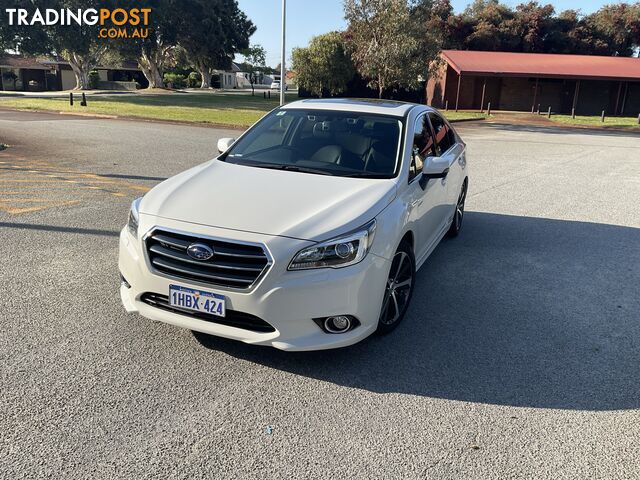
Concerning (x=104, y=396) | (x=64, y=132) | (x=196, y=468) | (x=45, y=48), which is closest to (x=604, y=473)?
(x=196, y=468)

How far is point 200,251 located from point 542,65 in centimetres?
4280

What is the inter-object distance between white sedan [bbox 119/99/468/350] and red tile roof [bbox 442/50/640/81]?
120 ft

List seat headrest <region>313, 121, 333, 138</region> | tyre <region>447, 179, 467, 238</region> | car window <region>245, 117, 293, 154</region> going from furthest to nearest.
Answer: tyre <region>447, 179, 467, 238</region>
car window <region>245, 117, 293, 154</region>
seat headrest <region>313, 121, 333, 138</region>

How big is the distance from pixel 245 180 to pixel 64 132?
1562 centimetres

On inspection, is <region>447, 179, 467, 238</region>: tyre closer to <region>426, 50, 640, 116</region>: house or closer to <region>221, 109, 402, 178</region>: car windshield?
<region>221, 109, 402, 178</region>: car windshield

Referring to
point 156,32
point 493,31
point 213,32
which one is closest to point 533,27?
point 493,31

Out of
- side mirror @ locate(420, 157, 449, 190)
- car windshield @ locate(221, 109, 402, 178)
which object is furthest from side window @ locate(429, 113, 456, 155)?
side mirror @ locate(420, 157, 449, 190)

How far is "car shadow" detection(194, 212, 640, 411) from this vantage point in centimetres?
343

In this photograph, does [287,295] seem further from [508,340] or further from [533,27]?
[533,27]

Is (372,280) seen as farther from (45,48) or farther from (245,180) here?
(45,48)

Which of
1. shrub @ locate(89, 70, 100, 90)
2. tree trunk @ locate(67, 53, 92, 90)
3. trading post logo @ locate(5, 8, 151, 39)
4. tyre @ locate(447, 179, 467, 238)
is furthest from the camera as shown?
shrub @ locate(89, 70, 100, 90)

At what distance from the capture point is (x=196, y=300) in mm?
3318

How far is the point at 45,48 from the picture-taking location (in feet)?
A: 162

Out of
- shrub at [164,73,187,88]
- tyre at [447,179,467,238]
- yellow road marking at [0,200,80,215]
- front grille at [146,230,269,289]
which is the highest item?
shrub at [164,73,187,88]
